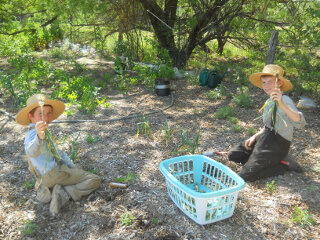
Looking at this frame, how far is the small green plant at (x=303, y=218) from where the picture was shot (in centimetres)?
243

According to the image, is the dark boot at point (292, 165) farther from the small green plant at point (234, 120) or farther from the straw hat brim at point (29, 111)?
the straw hat brim at point (29, 111)

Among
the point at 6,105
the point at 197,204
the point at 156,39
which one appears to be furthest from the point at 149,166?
the point at 156,39

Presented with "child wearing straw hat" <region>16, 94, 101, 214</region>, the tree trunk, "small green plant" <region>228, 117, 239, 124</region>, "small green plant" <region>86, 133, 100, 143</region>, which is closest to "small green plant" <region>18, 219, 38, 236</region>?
"child wearing straw hat" <region>16, 94, 101, 214</region>

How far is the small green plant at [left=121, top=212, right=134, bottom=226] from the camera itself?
7.95 ft

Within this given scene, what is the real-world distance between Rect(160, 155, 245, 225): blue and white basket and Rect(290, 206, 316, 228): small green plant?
527 mm

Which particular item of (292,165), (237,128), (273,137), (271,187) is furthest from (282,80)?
(237,128)

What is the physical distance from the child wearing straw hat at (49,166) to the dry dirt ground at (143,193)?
4.1 inches

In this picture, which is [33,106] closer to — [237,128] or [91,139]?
[91,139]

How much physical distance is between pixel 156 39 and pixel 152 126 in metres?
4.32

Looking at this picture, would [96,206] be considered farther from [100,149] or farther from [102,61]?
[102,61]

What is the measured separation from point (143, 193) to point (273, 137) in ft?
4.45

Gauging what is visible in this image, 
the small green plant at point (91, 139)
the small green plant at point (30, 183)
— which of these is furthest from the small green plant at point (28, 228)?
the small green plant at point (91, 139)

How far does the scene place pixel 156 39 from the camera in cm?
809

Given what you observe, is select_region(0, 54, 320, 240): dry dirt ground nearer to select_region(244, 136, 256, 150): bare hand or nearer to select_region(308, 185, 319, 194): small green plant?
select_region(308, 185, 319, 194): small green plant
